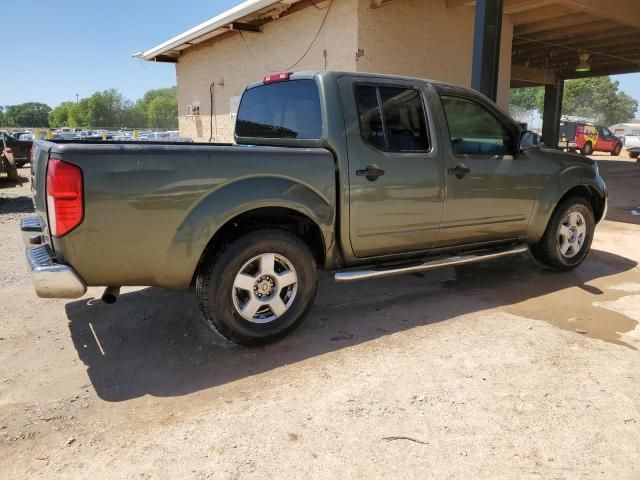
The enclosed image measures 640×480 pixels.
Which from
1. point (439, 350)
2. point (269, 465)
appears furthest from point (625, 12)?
point (269, 465)

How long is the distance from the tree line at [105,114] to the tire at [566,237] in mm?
107897

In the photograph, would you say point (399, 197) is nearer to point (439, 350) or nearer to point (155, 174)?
point (439, 350)

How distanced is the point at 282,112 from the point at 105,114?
122 metres

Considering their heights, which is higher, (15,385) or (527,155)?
(527,155)

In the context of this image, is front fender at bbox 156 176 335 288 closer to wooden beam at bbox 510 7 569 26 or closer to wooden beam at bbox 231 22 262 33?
wooden beam at bbox 510 7 569 26

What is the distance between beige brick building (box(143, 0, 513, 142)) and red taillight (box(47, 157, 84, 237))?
298 inches

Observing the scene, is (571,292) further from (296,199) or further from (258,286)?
(258,286)

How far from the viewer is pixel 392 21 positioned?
959 centimetres

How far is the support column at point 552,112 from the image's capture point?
68.0ft

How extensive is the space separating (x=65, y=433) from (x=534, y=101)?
308 feet

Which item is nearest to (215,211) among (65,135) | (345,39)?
(345,39)

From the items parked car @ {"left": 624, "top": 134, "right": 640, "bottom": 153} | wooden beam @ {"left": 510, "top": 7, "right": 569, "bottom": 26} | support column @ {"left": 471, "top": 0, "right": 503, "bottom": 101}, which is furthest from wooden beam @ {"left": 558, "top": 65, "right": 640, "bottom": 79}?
parked car @ {"left": 624, "top": 134, "right": 640, "bottom": 153}

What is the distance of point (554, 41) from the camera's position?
14078 millimetres

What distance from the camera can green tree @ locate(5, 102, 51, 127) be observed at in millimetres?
127750
